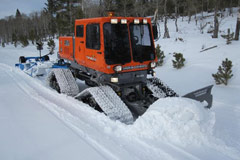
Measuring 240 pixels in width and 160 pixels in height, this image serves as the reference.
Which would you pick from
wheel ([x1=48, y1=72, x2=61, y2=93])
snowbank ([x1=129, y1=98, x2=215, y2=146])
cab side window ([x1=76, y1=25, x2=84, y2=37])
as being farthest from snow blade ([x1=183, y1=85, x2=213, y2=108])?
wheel ([x1=48, y1=72, x2=61, y2=93])

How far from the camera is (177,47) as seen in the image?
1433cm

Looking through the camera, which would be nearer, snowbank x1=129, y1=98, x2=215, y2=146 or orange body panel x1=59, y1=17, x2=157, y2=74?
snowbank x1=129, y1=98, x2=215, y2=146

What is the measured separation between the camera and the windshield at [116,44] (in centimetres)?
482

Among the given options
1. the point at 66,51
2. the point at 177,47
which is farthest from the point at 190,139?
the point at 177,47

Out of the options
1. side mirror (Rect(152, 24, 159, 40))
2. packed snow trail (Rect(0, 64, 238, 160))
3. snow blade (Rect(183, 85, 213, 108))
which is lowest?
packed snow trail (Rect(0, 64, 238, 160))

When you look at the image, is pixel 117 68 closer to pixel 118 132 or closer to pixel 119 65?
pixel 119 65

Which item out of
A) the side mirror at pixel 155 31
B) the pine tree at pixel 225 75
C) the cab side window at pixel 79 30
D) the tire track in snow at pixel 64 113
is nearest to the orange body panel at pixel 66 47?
the cab side window at pixel 79 30

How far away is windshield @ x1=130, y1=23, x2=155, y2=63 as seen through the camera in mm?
5176

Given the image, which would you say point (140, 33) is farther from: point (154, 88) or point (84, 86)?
point (84, 86)

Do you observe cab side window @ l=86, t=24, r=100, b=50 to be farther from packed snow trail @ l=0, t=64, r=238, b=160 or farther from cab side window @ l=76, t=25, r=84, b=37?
packed snow trail @ l=0, t=64, r=238, b=160

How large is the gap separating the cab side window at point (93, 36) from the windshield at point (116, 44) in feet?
0.76

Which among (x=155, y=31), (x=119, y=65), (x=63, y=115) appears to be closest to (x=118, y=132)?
(x=63, y=115)

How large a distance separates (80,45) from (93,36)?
89 centimetres

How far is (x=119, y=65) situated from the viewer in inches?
195
